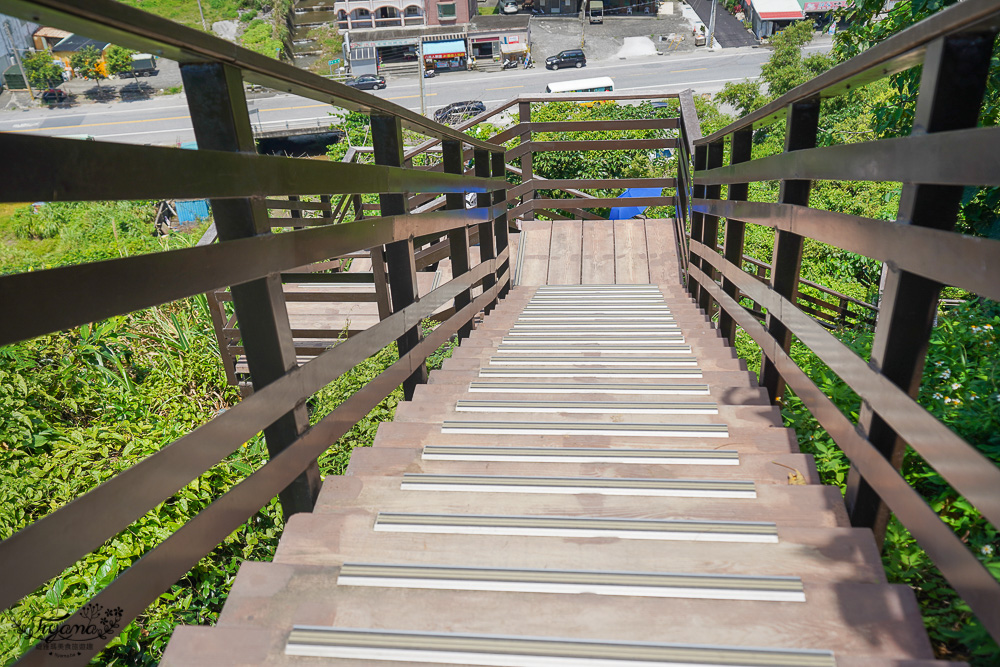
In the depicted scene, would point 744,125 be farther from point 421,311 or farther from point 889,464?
point 889,464

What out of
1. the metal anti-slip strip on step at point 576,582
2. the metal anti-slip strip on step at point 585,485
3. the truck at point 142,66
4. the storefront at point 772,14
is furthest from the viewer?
the truck at point 142,66

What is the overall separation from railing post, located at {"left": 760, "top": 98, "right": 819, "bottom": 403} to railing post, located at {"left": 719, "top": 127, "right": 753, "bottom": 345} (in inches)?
34.0

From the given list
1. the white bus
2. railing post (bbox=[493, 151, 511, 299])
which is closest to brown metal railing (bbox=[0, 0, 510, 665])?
railing post (bbox=[493, 151, 511, 299])

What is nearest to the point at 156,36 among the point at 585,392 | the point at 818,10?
the point at 585,392

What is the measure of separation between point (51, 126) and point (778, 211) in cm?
5425

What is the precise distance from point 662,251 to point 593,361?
4.35m

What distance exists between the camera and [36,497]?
4027 mm

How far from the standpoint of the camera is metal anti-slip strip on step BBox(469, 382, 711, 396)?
8.63ft

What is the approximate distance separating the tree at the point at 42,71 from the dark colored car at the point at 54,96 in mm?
962

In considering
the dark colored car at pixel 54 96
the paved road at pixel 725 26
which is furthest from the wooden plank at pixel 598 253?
the dark colored car at pixel 54 96

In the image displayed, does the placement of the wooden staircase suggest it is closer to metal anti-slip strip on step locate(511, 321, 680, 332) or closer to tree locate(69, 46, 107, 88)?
metal anti-slip strip on step locate(511, 321, 680, 332)

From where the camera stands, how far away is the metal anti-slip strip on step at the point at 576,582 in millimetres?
1339

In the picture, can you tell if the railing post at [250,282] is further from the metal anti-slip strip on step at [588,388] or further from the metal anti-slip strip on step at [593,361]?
the metal anti-slip strip on step at [593,361]

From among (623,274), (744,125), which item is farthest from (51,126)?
(744,125)
